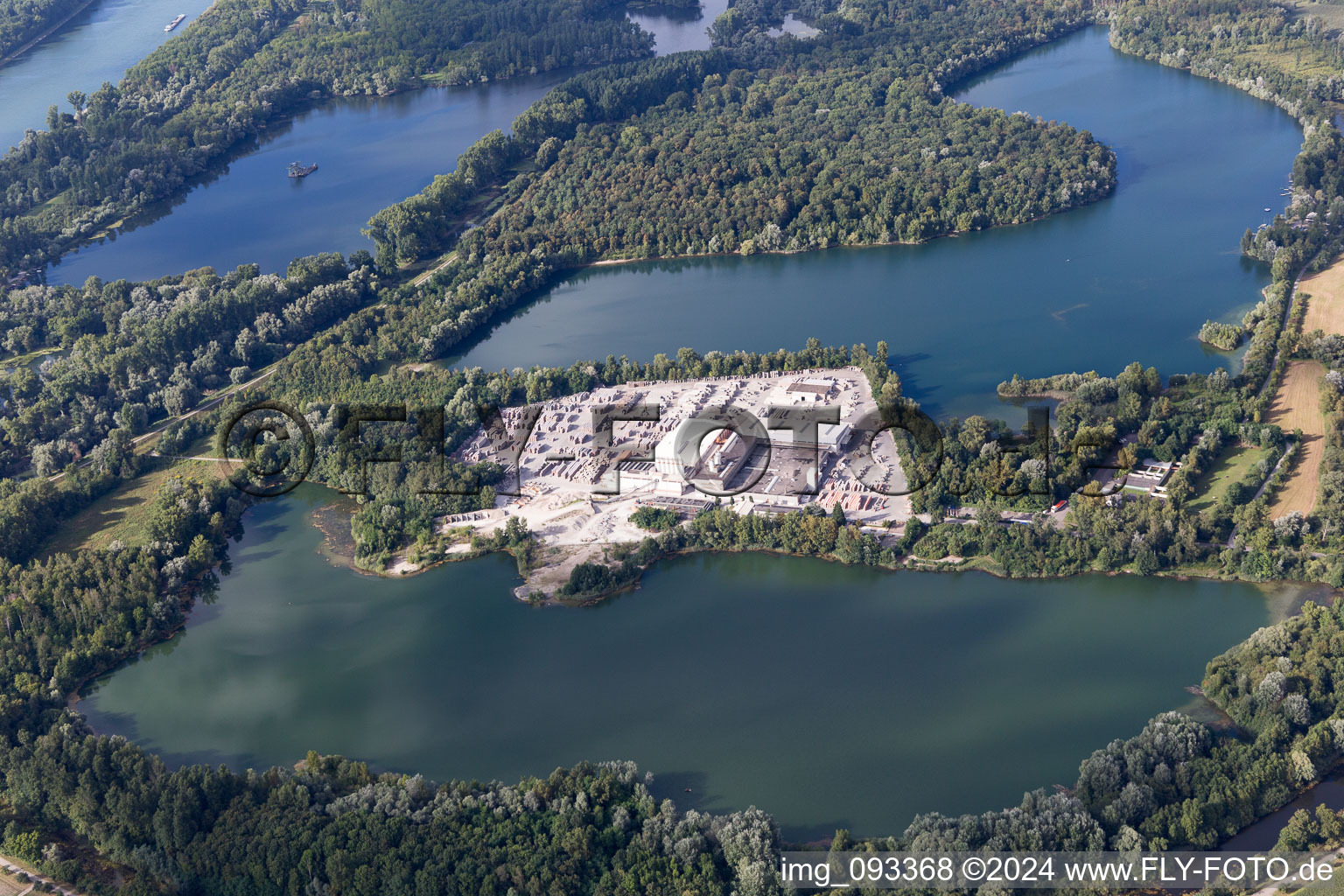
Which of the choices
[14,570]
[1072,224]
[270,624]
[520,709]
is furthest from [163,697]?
[1072,224]

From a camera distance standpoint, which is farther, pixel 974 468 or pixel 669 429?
pixel 669 429

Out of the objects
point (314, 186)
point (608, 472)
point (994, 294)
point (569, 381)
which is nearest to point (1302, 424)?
point (994, 294)

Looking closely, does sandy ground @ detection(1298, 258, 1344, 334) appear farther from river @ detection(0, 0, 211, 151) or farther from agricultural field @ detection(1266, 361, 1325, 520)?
river @ detection(0, 0, 211, 151)

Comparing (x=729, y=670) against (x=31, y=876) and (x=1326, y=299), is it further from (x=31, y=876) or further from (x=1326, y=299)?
(x=1326, y=299)

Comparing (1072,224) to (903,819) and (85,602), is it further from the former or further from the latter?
(85,602)

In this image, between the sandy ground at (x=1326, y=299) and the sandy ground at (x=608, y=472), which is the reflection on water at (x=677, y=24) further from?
the sandy ground at (x=1326, y=299)

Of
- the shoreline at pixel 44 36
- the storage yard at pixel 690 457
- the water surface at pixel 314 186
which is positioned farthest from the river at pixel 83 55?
Result: the storage yard at pixel 690 457
